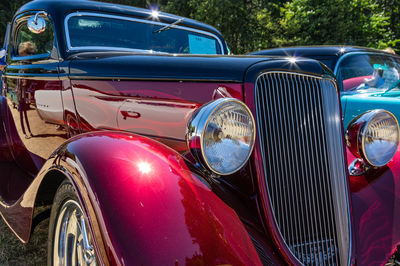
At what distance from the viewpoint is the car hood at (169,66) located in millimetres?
1511

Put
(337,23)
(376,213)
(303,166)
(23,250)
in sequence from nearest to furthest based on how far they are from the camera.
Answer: (303,166)
(376,213)
(23,250)
(337,23)

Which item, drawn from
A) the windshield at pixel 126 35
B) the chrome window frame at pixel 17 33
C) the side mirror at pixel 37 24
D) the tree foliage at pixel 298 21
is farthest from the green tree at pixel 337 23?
the side mirror at pixel 37 24

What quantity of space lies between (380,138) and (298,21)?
9334 mm

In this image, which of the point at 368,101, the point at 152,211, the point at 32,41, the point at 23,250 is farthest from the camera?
the point at 368,101

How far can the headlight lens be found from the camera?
181cm

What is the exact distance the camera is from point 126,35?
260 centimetres

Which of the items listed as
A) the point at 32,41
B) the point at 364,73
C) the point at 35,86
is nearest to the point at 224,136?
the point at 35,86

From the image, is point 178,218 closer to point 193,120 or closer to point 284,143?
point 193,120

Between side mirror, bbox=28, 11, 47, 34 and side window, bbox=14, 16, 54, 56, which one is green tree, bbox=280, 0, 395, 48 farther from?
side mirror, bbox=28, 11, 47, 34

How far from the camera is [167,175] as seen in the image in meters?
1.31

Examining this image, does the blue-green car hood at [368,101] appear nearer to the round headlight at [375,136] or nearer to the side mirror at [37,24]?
the round headlight at [375,136]

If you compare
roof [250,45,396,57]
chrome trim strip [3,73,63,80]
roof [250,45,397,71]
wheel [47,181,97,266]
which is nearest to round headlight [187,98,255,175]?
wheel [47,181,97,266]

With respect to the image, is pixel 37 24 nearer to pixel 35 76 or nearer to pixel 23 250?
pixel 35 76

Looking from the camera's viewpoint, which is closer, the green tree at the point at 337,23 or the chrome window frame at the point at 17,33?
the chrome window frame at the point at 17,33
